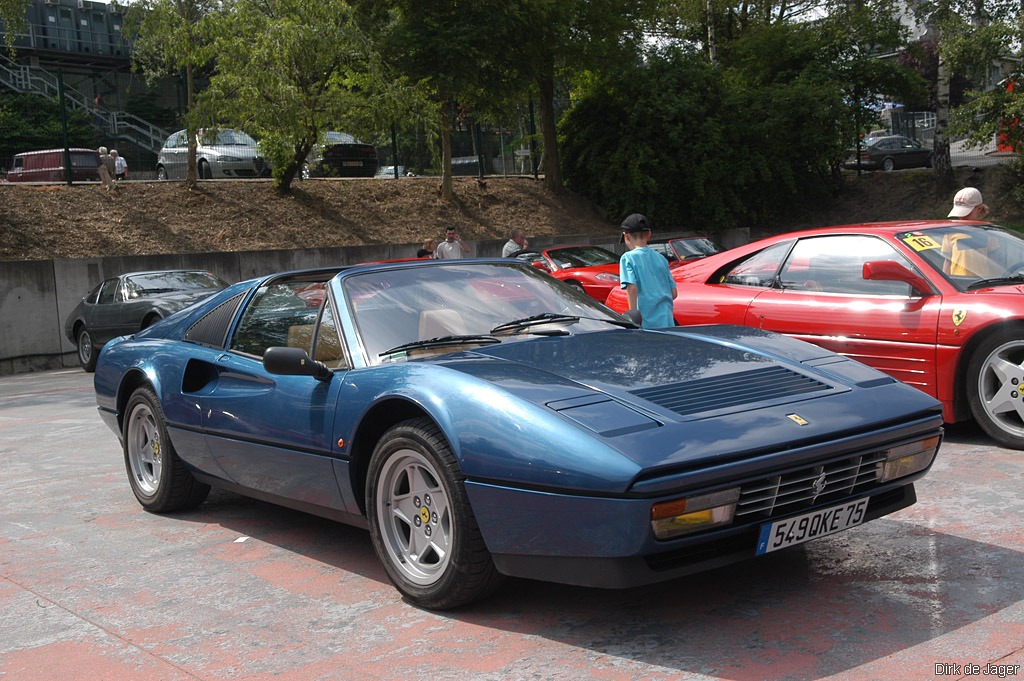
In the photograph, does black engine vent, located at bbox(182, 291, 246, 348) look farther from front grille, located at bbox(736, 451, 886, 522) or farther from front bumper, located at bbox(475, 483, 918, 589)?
front grille, located at bbox(736, 451, 886, 522)

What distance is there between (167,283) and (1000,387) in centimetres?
1194

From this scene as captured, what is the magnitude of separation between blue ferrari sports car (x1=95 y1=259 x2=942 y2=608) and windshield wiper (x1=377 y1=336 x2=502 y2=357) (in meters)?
0.01

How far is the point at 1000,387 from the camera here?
5734 millimetres

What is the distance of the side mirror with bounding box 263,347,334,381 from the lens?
3.96 meters

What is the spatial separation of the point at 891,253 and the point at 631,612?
13.0 feet

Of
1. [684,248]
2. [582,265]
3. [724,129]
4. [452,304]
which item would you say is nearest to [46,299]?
[582,265]

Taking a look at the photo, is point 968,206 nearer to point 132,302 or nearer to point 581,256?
point 581,256

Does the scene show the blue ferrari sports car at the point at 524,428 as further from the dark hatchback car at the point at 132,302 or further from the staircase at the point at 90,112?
the staircase at the point at 90,112

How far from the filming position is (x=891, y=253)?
6.41 m

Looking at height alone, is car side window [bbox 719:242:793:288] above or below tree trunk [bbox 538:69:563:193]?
below

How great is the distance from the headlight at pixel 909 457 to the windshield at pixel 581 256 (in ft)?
42.4

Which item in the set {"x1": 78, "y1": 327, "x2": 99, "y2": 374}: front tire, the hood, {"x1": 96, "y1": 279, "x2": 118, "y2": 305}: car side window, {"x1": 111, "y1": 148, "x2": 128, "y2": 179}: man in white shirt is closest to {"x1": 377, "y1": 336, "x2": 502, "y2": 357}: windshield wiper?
the hood

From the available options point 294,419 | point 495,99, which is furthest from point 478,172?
point 294,419

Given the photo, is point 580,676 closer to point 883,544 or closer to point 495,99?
point 883,544
